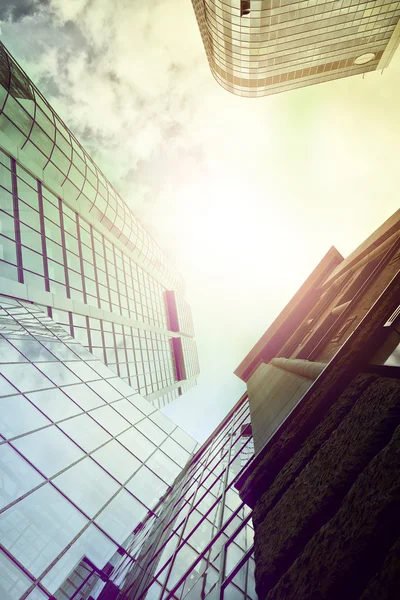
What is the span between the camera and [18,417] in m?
9.47

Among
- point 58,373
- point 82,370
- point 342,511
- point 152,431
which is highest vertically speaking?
point 342,511

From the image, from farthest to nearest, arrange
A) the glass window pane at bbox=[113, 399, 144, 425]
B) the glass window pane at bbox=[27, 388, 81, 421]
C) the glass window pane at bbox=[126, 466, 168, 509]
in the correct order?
the glass window pane at bbox=[113, 399, 144, 425] → the glass window pane at bbox=[126, 466, 168, 509] → the glass window pane at bbox=[27, 388, 81, 421]

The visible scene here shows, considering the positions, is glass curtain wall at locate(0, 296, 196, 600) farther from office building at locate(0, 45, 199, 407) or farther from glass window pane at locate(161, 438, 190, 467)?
office building at locate(0, 45, 199, 407)

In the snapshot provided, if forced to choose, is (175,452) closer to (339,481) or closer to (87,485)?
(87,485)

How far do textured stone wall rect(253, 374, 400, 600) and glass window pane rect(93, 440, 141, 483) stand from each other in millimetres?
8445

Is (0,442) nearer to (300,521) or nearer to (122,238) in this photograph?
(300,521)

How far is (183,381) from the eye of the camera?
56.7m

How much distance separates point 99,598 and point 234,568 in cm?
470

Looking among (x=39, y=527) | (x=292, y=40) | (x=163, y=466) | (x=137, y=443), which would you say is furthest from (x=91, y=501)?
(x=292, y=40)

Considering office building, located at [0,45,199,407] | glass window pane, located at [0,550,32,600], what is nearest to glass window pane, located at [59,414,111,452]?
glass window pane, located at [0,550,32,600]

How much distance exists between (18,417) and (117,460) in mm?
4746

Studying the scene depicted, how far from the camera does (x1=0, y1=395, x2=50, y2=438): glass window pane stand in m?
8.85

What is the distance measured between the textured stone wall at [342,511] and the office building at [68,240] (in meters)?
17.1

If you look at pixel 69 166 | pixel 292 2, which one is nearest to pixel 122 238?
pixel 69 166
